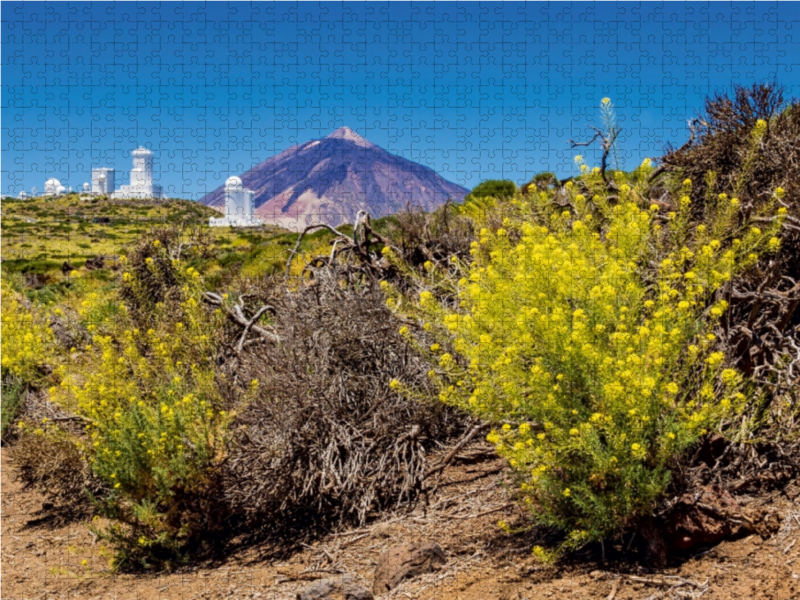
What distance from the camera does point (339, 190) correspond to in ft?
26.5

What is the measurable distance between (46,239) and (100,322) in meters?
28.9

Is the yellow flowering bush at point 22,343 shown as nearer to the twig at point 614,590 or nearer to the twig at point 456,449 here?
the twig at point 456,449

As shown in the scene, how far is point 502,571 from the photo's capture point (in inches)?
152

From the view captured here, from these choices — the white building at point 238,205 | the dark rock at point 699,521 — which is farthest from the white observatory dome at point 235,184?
the dark rock at point 699,521

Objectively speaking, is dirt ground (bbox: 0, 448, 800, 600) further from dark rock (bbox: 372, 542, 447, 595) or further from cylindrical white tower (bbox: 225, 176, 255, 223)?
cylindrical white tower (bbox: 225, 176, 255, 223)

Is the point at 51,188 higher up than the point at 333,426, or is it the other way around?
the point at 51,188

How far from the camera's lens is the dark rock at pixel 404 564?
13.1ft

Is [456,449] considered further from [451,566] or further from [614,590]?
[614,590]

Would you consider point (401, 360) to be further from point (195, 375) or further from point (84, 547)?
point (84, 547)

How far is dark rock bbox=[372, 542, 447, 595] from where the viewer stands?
13.1ft

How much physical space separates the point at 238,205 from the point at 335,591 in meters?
6.24

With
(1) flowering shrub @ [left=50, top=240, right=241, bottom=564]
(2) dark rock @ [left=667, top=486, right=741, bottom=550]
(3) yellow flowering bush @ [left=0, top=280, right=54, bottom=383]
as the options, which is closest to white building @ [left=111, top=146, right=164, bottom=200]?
(3) yellow flowering bush @ [left=0, top=280, right=54, bottom=383]

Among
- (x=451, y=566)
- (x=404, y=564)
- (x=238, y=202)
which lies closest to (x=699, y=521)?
(x=451, y=566)

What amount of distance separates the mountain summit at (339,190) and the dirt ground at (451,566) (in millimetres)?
3158
